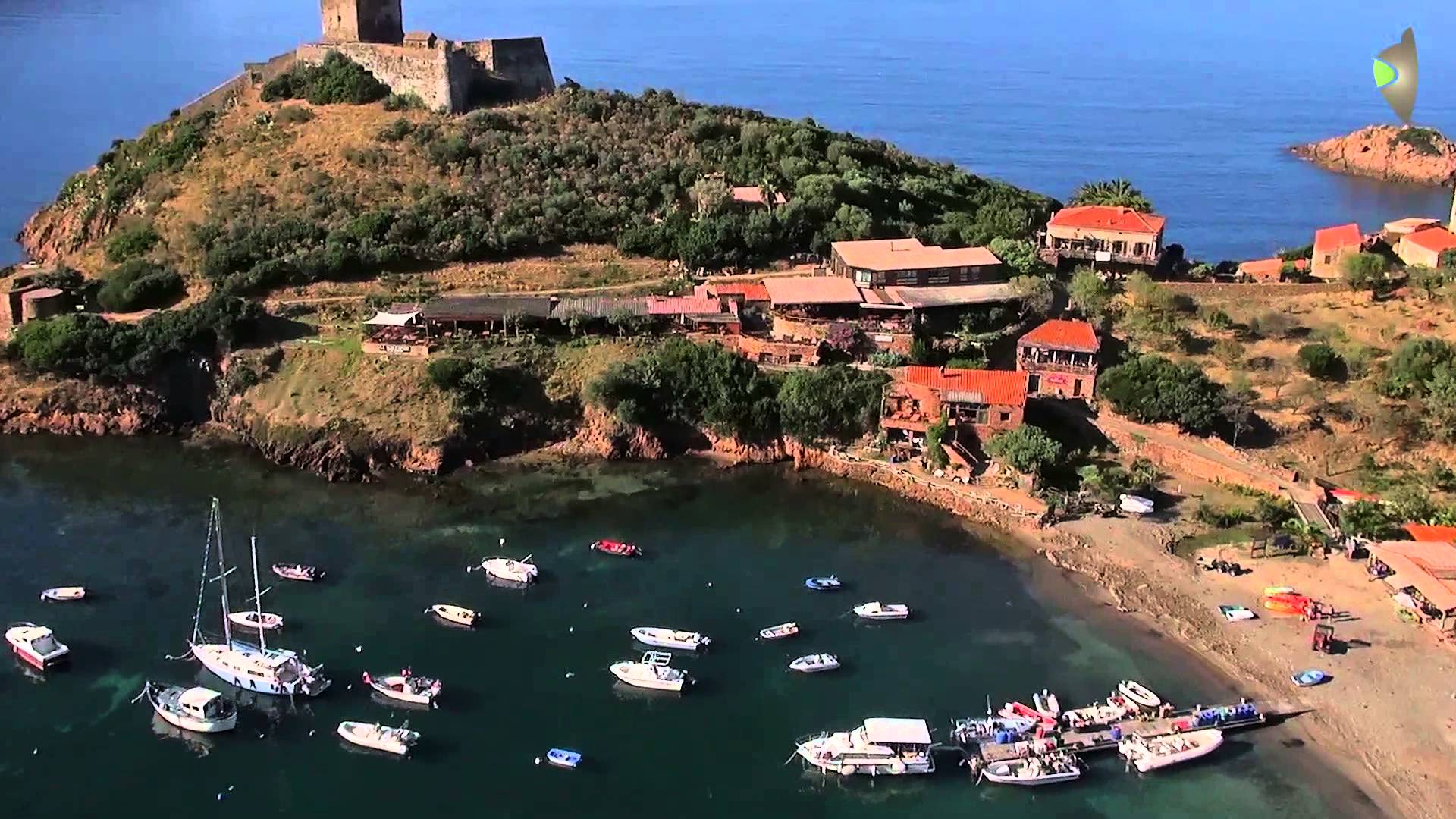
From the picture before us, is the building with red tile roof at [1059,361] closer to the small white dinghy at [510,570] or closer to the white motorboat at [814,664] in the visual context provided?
the white motorboat at [814,664]

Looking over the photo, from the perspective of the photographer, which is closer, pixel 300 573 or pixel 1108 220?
pixel 300 573

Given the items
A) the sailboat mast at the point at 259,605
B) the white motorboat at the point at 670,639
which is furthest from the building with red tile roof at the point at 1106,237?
the sailboat mast at the point at 259,605

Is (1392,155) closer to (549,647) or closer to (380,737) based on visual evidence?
(549,647)

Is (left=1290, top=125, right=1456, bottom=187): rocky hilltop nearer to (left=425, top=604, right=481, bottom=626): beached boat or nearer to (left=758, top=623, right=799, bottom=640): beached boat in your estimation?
(left=758, top=623, right=799, bottom=640): beached boat

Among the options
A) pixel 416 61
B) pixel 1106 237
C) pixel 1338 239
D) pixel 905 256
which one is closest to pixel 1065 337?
pixel 905 256

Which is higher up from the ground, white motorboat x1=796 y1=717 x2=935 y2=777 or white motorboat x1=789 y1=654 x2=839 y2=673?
white motorboat x1=789 y1=654 x2=839 y2=673

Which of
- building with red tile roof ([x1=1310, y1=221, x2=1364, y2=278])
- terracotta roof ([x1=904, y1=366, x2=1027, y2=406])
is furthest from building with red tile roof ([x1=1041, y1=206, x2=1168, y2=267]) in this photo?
terracotta roof ([x1=904, y1=366, x2=1027, y2=406])
